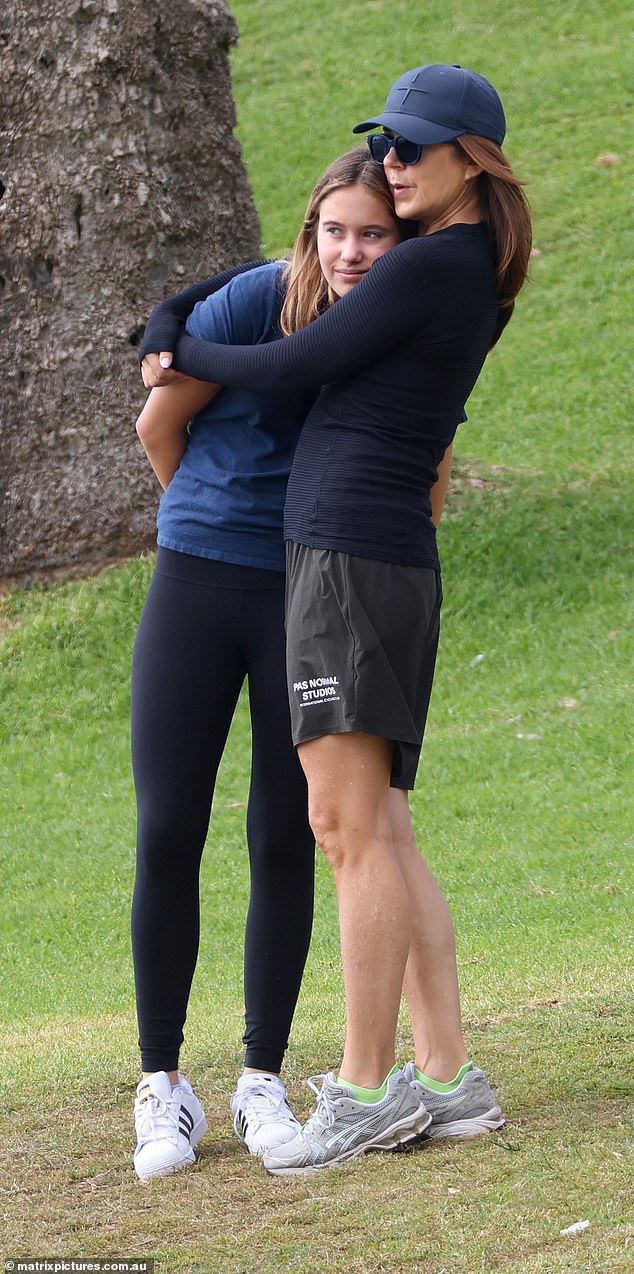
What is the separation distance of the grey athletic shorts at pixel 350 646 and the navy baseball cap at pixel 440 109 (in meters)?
0.90

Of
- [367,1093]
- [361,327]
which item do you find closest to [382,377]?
[361,327]

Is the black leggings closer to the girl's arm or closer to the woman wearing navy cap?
the woman wearing navy cap

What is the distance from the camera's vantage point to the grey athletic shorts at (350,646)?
3.18 m

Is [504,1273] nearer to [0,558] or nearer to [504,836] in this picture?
[504,836]

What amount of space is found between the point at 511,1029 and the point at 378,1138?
105cm

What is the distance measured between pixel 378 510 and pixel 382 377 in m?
0.28

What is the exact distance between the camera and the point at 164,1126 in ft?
11.1

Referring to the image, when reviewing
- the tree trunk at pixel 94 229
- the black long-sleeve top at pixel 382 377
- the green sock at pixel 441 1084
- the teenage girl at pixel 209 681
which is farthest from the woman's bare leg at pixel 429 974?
the tree trunk at pixel 94 229

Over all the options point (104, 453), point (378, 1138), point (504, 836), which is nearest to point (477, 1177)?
point (378, 1138)

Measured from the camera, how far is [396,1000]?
3.28m

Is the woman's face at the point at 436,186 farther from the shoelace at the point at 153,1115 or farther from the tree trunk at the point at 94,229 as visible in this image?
the tree trunk at the point at 94,229

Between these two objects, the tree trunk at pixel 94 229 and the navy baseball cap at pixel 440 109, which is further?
the tree trunk at pixel 94 229

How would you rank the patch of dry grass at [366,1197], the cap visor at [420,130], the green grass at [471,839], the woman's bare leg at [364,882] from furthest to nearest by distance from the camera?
the woman's bare leg at [364,882]
the cap visor at [420,130]
the green grass at [471,839]
the patch of dry grass at [366,1197]

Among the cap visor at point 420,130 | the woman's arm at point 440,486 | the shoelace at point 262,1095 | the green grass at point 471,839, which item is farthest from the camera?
the woman's arm at point 440,486
